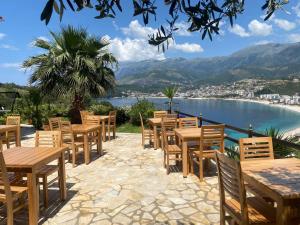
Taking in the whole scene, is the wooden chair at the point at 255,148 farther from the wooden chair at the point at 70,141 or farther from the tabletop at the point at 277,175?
the wooden chair at the point at 70,141

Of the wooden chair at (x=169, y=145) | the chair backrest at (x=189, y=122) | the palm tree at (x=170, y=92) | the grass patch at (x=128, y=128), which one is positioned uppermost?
the palm tree at (x=170, y=92)

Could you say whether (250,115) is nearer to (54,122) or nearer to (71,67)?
(71,67)

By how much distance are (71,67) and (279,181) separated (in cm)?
1077

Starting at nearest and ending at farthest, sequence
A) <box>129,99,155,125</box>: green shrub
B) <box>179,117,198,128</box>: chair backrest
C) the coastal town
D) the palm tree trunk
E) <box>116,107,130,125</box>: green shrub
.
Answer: <box>179,117,198,128</box>: chair backrest
the palm tree trunk
<box>129,99,155,125</box>: green shrub
<box>116,107,130,125</box>: green shrub
the coastal town

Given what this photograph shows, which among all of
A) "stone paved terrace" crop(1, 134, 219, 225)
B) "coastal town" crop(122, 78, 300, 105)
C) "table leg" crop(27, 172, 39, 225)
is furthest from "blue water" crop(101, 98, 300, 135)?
"table leg" crop(27, 172, 39, 225)

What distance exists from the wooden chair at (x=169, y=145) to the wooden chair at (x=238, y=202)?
9.99 ft

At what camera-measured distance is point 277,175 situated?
2.99 metres

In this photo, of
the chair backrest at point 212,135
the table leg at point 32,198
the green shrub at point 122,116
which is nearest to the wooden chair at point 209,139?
the chair backrest at point 212,135

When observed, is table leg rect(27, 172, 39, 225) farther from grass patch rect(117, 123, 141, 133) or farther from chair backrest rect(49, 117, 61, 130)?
grass patch rect(117, 123, 141, 133)

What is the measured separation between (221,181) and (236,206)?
0.27m

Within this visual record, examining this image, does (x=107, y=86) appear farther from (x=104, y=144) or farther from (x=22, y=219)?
(x=22, y=219)

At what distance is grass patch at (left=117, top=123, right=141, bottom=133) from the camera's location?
13.3m

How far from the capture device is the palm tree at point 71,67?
475 inches

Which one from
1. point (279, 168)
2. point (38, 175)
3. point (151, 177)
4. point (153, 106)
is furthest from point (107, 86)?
point (279, 168)
